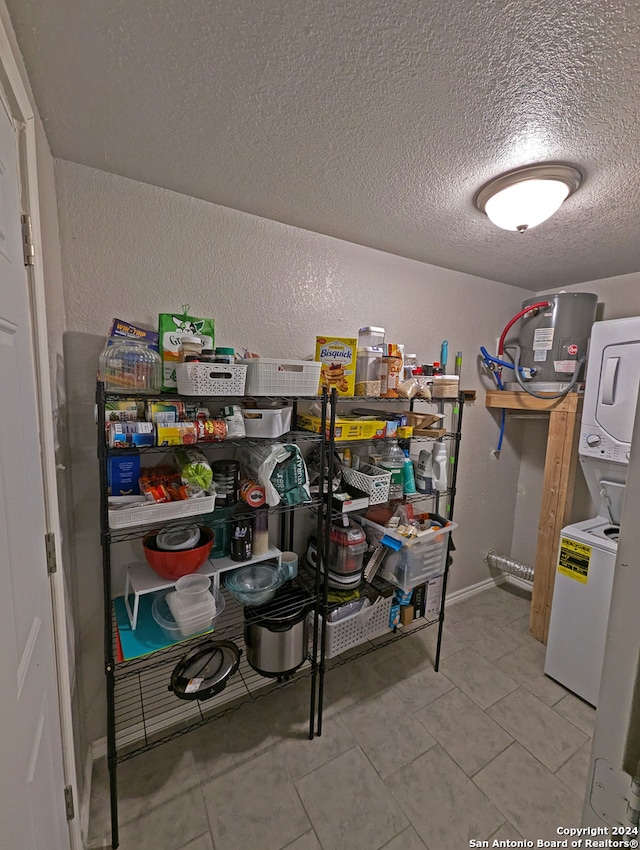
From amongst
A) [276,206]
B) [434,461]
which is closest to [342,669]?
[434,461]

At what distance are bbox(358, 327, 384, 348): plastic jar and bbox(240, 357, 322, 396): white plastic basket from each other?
417mm

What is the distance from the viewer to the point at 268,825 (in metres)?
1.20

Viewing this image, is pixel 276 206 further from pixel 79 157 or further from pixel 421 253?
pixel 421 253

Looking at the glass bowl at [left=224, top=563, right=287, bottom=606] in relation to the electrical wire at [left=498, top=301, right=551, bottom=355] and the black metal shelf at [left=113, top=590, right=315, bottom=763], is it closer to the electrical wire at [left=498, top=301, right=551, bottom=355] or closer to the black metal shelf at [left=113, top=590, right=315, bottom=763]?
the black metal shelf at [left=113, top=590, right=315, bottom=763]

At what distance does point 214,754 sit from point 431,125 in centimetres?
231

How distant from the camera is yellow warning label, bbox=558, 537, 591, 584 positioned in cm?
172

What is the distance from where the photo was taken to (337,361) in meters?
1.49

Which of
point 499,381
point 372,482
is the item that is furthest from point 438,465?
point 499,381

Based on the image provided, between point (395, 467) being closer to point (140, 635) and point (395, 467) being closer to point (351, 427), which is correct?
point (351, 427)

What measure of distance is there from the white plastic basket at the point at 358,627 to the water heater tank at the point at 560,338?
1.56 metres

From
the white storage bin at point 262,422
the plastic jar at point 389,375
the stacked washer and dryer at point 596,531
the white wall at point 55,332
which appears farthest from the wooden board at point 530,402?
the white wall at point 55,332

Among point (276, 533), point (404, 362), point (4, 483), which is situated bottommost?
point (276, 533)

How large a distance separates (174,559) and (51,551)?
363 mm

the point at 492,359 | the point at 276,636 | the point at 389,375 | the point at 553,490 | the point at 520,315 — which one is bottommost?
the point at 276,636
